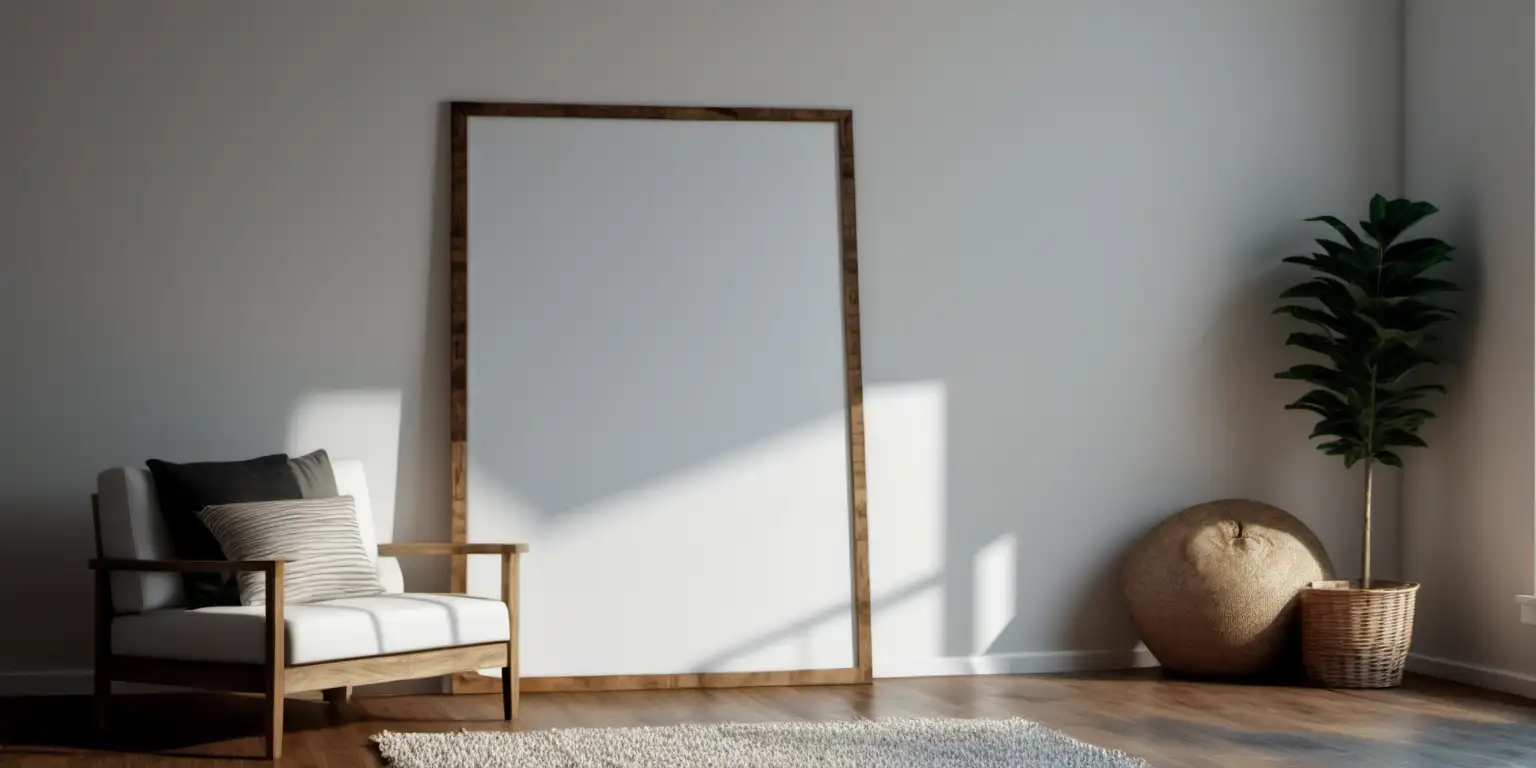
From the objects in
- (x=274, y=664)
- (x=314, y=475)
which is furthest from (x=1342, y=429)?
(x=274, y=664)

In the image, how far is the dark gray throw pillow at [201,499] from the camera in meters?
4.56

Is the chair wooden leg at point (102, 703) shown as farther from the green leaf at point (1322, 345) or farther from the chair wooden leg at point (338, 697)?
the green leaf at point (1322, 345)

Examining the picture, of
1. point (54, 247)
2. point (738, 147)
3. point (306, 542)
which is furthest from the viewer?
Result: point (738, 147)

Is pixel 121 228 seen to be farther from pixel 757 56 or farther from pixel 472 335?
pixel 757 56

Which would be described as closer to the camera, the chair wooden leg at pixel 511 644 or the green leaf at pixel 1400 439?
the chair wooden leg at pixel 511 644

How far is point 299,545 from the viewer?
4.54 metres

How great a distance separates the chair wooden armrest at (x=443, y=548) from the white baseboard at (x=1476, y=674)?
347 cm

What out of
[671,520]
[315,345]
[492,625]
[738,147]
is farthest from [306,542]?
[738,147]

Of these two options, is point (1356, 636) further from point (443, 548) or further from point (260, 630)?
point (260, 630)

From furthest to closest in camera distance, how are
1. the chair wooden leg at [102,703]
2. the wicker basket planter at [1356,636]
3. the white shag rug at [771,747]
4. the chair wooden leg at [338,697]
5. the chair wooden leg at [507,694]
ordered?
the wicker basket planter at [1356,636] < the chair wooden leg at [338,697] < the chair wooden leg at [507,694] < the chair wooden leg at [102,703] < the white shag rug at [771,747]

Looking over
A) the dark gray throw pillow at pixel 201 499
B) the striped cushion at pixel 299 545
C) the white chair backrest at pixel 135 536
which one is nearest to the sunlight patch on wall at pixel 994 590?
the striped cushion at pixel 299 545

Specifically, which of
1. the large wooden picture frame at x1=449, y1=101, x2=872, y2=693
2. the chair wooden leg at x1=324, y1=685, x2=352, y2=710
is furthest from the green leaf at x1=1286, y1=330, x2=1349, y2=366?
the chair wooden leg at x1=324, y1=685, x2=352, y2=710

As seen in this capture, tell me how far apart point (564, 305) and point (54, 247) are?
174 cm

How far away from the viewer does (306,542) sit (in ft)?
15.0
